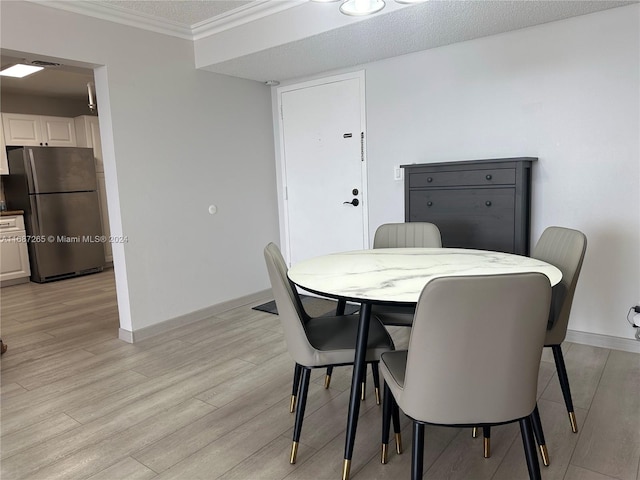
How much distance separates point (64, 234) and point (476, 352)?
5.73 metres

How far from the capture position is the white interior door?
3822mm

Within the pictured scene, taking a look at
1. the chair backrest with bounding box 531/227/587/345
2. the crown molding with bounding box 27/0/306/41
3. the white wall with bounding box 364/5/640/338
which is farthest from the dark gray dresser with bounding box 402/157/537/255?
the crown molding with bounding box 27/0/306/41

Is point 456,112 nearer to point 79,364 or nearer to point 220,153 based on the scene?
point 220,153

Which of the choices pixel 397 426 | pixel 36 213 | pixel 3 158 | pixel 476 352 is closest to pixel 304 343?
pixel 397 426

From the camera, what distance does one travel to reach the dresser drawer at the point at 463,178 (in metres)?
2.84

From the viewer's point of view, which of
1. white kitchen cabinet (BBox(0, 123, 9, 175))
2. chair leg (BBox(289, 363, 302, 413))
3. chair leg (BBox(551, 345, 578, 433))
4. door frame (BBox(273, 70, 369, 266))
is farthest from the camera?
white kitchen cabinet (BBox(0, 123, 9, 175))

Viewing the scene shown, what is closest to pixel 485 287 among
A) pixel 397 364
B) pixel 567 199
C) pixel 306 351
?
pixel 397 364

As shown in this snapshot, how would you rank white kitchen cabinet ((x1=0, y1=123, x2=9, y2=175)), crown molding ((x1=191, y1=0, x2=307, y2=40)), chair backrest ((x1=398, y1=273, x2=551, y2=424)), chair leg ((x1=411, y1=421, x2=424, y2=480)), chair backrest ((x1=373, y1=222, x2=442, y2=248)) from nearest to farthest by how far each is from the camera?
chair backrest ((x1=398, y1=273, x2=551, y2=424)) → chair leg ((x1=411, y1=421, x2=424, y2=480)) → chair backrest ((x1=373, y1=222, x2=442, y2=248)) → crown molding ((x1=191, y1=0, x2=307, y2=40)) → white kitchen cabinet ((x1=0, y1=123, x2=9, y2=175))

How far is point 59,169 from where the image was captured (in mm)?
5570

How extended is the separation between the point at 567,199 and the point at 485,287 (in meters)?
2.11

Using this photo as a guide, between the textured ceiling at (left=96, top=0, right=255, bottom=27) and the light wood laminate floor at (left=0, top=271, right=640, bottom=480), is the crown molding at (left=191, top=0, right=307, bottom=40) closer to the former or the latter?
the textured ceiling at (left=96, top=0, right=255, bottom=27)

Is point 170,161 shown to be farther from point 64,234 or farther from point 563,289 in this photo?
point 64,234

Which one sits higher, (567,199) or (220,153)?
(220,153)

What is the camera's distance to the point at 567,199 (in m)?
2.88
